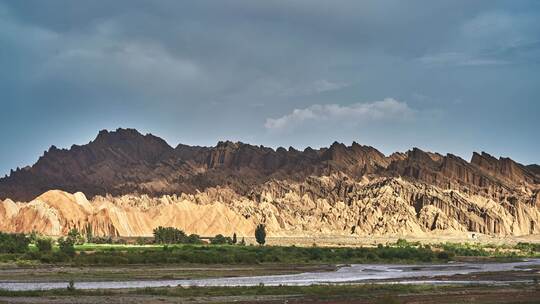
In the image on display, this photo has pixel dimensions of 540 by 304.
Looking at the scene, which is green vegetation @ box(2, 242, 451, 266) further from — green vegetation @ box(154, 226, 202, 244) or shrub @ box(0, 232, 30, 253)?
green vegetation @ box(154, 226, 202, 244)

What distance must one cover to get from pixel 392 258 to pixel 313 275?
44.1m

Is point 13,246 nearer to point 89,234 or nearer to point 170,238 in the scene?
point 170,238

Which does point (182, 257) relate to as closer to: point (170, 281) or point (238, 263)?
point (238, 263)

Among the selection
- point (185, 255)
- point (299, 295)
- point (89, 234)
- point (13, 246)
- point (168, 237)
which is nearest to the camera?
point (299, 295)

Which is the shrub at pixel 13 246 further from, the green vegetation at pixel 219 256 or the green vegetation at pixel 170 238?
the green vegetation at pixel 170 238

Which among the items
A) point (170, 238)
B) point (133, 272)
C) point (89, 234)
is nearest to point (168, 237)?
point (170, 238)

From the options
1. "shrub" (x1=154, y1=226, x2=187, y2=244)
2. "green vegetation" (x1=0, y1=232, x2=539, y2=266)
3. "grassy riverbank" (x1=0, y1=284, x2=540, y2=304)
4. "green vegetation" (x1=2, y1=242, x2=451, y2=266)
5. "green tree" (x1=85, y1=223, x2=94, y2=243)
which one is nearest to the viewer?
"grassy riverbank" (x1=0, y1=284, x2=540, y2=304)

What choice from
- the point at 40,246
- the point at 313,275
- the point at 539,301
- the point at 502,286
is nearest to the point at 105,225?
the point at 40,246

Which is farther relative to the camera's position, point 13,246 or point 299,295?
point 13,246

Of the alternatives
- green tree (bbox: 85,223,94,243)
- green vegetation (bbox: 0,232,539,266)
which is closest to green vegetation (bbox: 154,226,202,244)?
green tree (bbox: 85,223,94,243)

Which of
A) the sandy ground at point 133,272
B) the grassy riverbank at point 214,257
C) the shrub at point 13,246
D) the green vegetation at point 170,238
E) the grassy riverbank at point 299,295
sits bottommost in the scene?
the grassy riverbank at point 299,295

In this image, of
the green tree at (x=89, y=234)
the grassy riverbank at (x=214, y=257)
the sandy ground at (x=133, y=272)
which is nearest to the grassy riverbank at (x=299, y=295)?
the sandy ground at (x=133, y=272)

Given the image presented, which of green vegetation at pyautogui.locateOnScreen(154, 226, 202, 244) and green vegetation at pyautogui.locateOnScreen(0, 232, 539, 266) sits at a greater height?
green vegetation at pyautogui.locateOnScreen(154, 226, 202, 244)

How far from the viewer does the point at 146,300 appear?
149 feet
